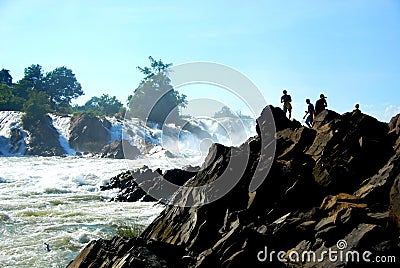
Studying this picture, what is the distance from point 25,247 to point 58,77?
9796 centimetres

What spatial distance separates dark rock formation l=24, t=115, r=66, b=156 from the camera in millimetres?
60156

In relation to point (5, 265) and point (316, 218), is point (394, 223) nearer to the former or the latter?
point (316, 218)

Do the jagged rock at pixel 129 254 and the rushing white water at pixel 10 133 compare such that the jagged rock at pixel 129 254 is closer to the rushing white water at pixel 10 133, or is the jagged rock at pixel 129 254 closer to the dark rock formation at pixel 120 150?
the dark rock formation at pixel 120 150

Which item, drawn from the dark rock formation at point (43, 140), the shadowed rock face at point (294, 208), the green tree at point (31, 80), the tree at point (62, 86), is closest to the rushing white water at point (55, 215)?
the shadowed rock face at point (294, 208)

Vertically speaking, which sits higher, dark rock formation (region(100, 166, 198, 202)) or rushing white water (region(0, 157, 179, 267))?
dark rock formation (region(100, 166, 198, 202))

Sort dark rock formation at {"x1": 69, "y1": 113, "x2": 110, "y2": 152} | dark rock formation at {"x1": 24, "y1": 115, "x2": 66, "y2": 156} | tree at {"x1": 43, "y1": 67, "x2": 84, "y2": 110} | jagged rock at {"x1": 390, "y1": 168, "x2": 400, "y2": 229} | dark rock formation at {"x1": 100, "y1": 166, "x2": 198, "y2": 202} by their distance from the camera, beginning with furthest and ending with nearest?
tree at {"x1": 43, "y1": 67, "x2": 84, "y2": 110}
dark rock formation at {"x1": 69, "y1": 113, "x2": 110, "y2": 152}
dark rock formation at {"x1": 24, "y1": 115, "x2": 66, "y2": 156}
dark rock formation at {"x1": 100, "y1": 166, "x2": 198, "y2": 202}
jagged rock at {"x1": 390, "y1": 168, "x2": 400, "y2": 229}

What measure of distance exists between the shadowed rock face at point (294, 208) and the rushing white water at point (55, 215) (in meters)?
3.83

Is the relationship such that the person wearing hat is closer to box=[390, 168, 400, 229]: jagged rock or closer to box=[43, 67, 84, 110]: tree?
box=[390, 168, 400, 229]: jagged rock

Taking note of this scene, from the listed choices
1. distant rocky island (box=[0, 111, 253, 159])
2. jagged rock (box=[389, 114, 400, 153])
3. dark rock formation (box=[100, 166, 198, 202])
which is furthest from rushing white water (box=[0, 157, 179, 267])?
distant rocky island (box=[0, 111, 253, 159])

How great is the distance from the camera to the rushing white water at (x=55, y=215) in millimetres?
12969

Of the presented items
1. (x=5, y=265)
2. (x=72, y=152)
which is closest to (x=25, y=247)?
(x=5, y=265)

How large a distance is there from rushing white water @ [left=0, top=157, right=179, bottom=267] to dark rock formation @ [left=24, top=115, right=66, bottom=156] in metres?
27.6

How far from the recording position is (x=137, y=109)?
79.9 metres

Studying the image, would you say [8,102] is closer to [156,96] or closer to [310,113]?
[156,96]
